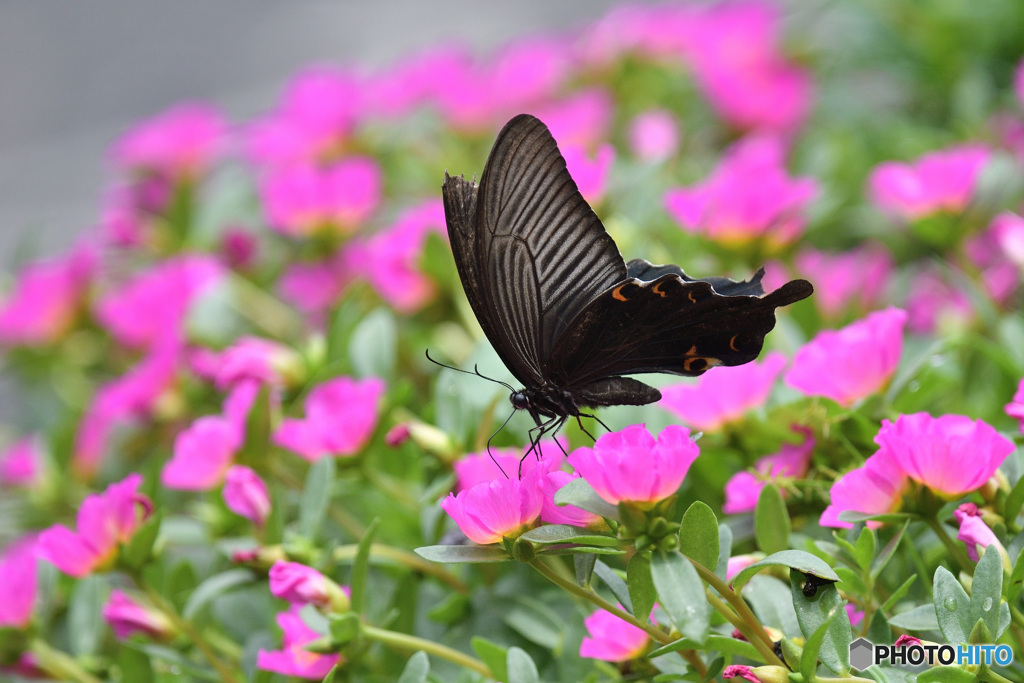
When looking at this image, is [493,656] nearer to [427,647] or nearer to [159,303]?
[427,647]

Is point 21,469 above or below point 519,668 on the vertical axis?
above

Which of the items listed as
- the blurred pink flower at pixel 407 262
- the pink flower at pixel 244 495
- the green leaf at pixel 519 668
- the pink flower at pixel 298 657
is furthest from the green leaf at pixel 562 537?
the blurred pink flower at pixel 407 262

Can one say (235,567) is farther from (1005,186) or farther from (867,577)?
(1005,186)

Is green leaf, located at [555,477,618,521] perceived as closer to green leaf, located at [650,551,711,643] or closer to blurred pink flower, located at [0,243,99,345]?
green leaf, located at [650,551,711,643]

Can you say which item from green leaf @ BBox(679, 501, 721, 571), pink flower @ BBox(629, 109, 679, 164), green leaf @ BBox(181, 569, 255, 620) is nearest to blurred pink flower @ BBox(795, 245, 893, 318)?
pink flower @ BBox(629, 109, 679, 164)

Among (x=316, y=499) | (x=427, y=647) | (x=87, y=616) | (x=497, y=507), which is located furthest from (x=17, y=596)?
(x=497, y=507)

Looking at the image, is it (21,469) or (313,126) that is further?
(313,126)

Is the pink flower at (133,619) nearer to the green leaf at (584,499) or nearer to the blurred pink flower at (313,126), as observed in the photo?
the green leaf at (584,499)

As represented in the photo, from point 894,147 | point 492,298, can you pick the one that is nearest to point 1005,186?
point 894,147
